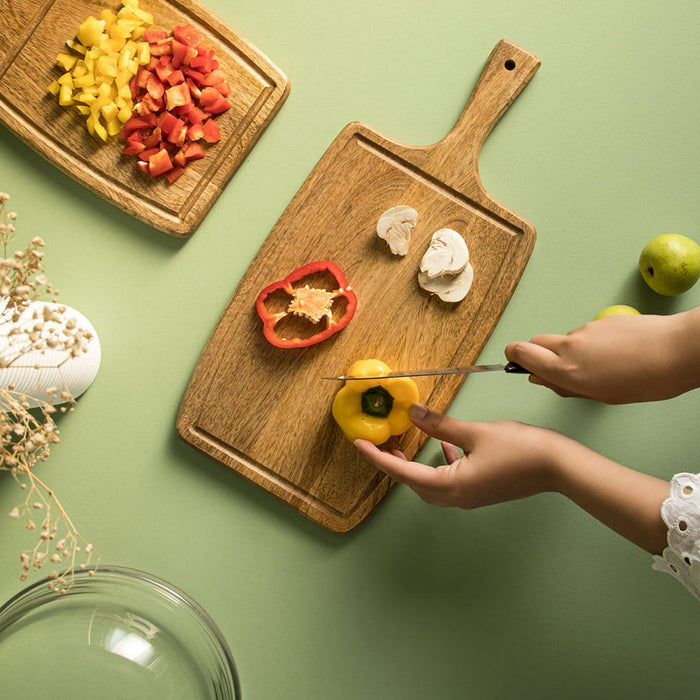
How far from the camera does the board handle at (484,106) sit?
145 centimetres

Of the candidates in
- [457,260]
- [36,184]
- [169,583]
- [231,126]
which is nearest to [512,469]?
[457,260]

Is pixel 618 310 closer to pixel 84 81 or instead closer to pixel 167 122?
pixel 167 122

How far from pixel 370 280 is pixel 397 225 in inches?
5.2

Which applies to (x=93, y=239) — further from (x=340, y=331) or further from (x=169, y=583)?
(x=169, y=583)

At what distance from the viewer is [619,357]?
47.2 inches

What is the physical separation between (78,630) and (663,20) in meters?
1.87

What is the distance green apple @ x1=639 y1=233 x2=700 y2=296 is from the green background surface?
0.23 ft

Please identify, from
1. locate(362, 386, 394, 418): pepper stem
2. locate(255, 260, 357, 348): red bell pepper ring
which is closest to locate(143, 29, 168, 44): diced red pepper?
locate(255, 260, 357, 348): red bell pepper ring

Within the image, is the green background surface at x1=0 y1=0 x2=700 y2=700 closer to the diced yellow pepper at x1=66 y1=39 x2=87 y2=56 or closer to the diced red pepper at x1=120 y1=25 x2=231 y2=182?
the diced red pepper at x1=120 y1=25 x2=231 y2=182

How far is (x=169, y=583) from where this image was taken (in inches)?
58.2

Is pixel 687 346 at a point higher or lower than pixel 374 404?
higher

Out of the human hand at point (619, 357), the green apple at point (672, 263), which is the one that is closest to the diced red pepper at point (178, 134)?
the human hand at point (619, 357)

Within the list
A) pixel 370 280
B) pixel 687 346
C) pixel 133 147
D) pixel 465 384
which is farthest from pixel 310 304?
pixel 687 346

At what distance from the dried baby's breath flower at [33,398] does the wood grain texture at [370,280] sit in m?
0.31
